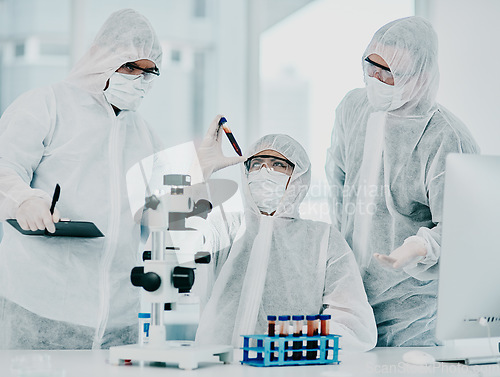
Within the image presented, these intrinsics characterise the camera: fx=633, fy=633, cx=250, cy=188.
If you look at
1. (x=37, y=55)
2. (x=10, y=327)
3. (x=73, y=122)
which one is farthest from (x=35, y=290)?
(x=37, y=55)

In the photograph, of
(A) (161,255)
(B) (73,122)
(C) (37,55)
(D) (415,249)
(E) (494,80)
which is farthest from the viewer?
(E) (494,80)

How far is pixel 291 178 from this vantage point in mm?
2260

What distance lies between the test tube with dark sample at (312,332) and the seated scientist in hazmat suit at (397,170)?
765 mm

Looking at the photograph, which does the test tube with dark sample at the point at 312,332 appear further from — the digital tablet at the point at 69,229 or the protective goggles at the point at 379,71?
the protective goggles at the point at 379,71

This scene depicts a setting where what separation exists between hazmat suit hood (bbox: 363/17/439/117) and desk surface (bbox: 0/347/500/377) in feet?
3.47

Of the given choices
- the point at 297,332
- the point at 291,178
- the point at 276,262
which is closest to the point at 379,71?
the point at 291,178

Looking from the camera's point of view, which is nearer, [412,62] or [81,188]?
[81,188]

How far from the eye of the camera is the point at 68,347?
209 cm

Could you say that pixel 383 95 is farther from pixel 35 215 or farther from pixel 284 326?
pixel 35 215

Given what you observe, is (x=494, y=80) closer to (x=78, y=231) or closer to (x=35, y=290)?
(x=78, y=231)

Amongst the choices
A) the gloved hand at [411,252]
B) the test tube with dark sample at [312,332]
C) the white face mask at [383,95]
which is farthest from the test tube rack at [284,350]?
the white face mask at [383,95]

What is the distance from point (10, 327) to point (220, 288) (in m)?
0.70

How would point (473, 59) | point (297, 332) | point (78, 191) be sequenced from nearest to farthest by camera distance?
1. point (297, 332)
2. point (78, 191)
3. point (473, 59)

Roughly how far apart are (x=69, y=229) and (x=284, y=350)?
0.93 meters
